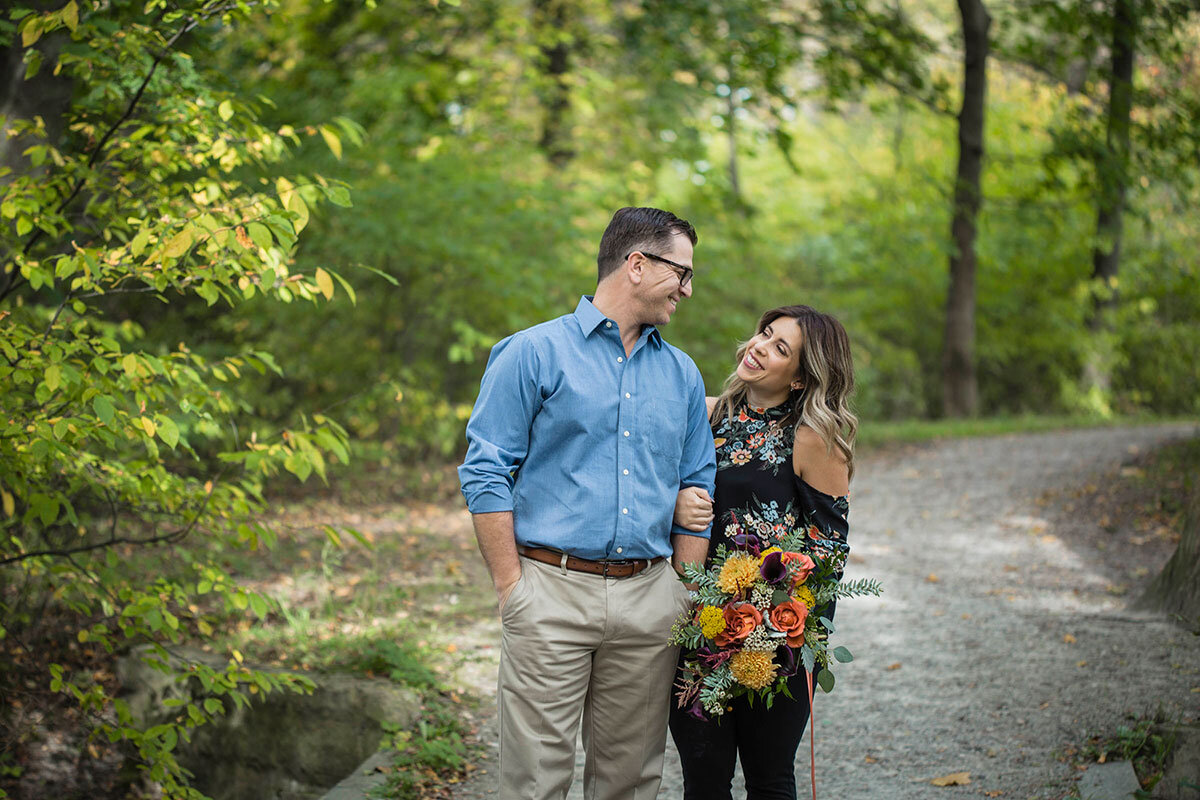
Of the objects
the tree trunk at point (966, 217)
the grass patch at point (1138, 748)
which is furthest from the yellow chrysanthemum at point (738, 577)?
the tree trunk at point (966, 217)

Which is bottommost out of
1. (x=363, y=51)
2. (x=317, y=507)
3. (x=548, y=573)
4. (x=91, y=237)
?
(x=317, y=507)

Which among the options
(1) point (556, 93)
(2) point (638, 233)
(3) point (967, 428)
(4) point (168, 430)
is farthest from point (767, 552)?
(3) point (967, 428)

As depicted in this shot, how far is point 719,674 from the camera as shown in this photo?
2.68 m

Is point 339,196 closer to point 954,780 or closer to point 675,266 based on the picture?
point 675,266

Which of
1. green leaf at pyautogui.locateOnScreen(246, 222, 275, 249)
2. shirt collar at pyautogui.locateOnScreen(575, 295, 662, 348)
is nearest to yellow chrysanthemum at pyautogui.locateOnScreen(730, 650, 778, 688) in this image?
Result: shirt collar at pyautogui.locateOnScreen(575, 295, 662, 348)

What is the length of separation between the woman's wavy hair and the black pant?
0.72 meters

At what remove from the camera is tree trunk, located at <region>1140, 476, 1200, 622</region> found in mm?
5273

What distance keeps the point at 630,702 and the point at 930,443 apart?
1004 centimetres

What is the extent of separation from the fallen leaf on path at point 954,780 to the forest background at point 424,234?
8.62ft

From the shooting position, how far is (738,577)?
2715 mm

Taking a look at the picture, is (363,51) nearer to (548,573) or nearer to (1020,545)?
(1020,545)

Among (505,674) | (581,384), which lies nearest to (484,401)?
(581,384)

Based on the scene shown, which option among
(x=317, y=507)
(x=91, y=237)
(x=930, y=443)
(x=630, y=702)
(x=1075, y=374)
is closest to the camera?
(x=630, y=702)

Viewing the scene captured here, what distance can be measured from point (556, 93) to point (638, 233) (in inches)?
406
